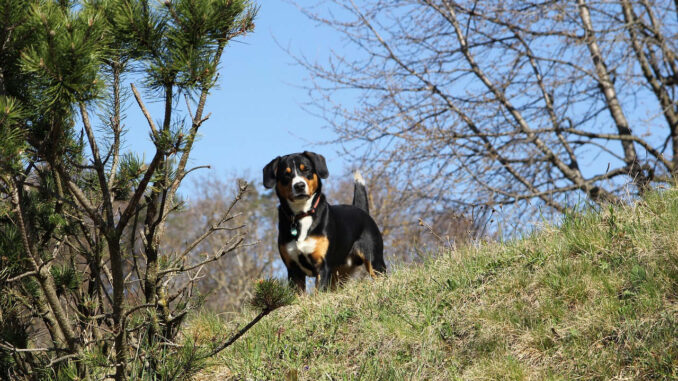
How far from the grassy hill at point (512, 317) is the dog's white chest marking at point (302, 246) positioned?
1.02 metres

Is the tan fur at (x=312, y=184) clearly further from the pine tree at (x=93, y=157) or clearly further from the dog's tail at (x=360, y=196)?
the pine tree at (x=93, y=157)

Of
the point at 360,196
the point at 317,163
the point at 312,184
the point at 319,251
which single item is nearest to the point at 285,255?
the point at 319,251

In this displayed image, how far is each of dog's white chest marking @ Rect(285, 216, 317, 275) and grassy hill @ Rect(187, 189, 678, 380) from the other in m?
1.02

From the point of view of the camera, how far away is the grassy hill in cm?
360

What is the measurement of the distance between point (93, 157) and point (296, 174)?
9.29ft

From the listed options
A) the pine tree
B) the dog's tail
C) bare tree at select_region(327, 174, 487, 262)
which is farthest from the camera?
the dog's tail

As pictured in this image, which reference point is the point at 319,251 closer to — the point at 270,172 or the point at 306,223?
the point at 306,223

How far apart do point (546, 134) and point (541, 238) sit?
662cm

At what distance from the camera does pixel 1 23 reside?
320cm

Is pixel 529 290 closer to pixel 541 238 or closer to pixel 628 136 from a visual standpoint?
pixel 541 238

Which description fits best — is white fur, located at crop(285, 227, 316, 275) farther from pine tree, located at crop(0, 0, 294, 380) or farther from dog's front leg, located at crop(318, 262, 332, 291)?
pine tree, located at crop(0, 0, 294, 380)

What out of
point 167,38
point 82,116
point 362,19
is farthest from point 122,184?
point 362,19

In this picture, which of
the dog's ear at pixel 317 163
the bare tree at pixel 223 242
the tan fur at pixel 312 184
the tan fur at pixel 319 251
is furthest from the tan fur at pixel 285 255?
the bare tree at pixel 223 242

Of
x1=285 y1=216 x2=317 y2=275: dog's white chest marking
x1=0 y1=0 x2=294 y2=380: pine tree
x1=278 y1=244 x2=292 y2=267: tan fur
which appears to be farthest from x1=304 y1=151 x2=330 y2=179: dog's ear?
x1=0 y1=0 x2=294 y2=380: pine tree
